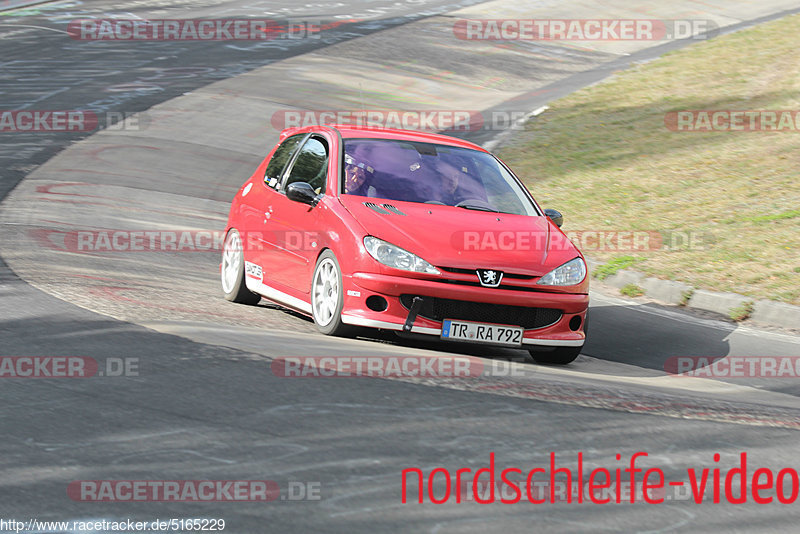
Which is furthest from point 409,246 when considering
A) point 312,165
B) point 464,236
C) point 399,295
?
point 312,165

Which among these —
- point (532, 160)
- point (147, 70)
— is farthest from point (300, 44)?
point (532, 160)

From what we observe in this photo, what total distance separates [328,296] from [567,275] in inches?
70.9

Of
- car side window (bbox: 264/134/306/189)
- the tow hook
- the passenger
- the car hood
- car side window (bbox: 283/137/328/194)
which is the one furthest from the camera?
car side window (bbox: 264/134/306/189)

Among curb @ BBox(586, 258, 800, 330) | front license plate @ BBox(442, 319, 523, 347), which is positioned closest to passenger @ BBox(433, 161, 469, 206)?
front license plate @ BBox(442, 319, 523, 347)

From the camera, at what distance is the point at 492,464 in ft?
15.9

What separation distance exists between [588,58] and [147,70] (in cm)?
1306

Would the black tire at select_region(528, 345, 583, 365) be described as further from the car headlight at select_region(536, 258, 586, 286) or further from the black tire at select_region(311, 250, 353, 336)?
the black tire at select_region(311, 250, 353, 336)

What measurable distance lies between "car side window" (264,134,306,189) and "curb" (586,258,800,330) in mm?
4152

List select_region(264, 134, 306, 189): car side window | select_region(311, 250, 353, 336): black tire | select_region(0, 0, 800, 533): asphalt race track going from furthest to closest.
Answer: select_region(264, 134, 306, 189): car side window → select_region(311, 250, 353, 336): black tire → select_region(0, 0, 800, 533): asphalt race track

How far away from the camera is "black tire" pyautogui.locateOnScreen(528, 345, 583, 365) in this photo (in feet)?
26.6

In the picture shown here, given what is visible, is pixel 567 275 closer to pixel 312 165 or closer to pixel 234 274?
pixel 312 165

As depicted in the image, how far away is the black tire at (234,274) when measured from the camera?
31.6 feet

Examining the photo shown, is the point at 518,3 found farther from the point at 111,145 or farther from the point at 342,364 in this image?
the point at 342,364

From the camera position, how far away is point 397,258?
7.59 metres
